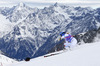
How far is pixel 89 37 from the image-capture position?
18738cm

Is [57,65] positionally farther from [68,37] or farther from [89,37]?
[89,37]

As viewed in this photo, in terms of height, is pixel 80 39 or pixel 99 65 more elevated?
pixel 99 65

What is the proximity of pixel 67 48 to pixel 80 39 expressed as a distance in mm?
185541

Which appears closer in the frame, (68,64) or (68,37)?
(68,64)

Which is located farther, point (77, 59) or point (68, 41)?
point (68, 41)

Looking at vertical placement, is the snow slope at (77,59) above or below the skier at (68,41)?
above

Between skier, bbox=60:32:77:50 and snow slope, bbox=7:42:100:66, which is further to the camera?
skier, bbox=60:32:77:50

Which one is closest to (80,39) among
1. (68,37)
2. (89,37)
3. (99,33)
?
(89,37)

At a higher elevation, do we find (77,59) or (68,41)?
(77,59)

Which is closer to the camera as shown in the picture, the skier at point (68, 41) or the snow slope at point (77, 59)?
the snow slope at point (77, 59)

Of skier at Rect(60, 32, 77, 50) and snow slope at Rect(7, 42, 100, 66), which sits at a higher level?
snow slope at Rect(7, 42, 100, 66)

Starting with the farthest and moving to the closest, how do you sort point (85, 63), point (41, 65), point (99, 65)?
1. point (41, 65)
2. point (85, 63)
3. point (99, 65)

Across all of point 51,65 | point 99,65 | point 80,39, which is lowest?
point 80,39

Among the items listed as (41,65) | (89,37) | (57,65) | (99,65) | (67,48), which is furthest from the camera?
(89,37)
